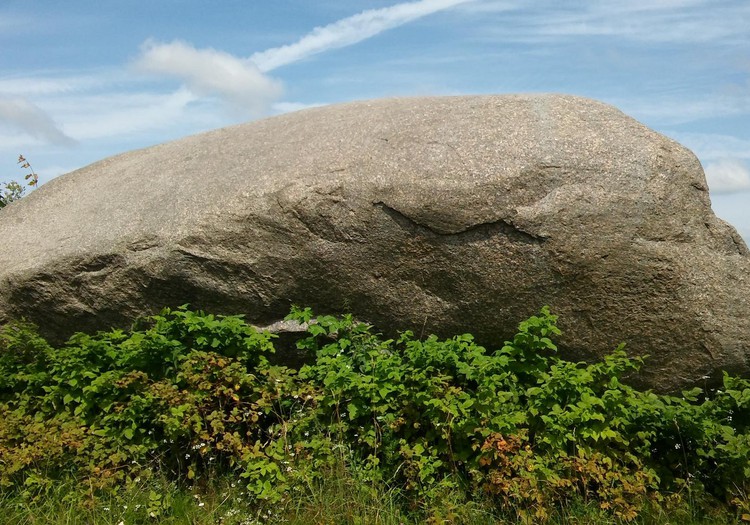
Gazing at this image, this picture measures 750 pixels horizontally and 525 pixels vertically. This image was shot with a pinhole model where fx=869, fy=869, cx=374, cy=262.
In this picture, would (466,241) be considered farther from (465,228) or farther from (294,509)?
(294,509)

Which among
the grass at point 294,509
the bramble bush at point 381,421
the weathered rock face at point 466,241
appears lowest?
the grass at point 294,509

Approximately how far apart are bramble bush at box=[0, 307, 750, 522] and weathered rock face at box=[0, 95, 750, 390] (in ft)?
0.83

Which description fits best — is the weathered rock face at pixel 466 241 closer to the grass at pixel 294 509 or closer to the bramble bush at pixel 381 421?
the bramble bush at pixel 381 421

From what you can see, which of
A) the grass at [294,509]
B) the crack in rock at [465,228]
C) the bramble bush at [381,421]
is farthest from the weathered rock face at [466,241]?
the grass at [294,509]

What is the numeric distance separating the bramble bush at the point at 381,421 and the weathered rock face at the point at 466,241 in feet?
0.83

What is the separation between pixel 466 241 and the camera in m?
5.87

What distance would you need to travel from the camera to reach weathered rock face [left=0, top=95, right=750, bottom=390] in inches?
229

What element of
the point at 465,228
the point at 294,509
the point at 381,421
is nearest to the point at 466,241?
the point at 465,228

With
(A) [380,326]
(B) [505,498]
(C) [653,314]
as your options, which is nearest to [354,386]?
(A) [380,326]

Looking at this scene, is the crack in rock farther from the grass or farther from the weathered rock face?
the grass

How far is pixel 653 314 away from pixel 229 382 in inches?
115

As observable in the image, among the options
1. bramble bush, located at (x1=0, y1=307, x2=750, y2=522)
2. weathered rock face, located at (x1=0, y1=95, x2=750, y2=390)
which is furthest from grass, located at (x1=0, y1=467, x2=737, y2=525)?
weathered rock face, located at (x1=0, y1=95, x2=750, y2=390)

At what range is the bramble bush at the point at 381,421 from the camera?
5383 mm

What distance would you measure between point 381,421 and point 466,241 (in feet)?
4.37
